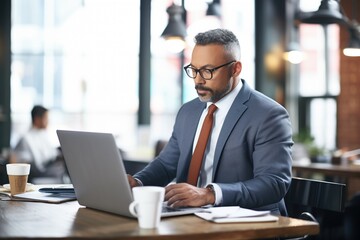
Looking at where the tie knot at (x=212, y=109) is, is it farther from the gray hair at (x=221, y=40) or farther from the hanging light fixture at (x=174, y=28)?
the hanging light fixture at (x=174, y=28)

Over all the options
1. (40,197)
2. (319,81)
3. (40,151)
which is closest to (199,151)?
(40,197)

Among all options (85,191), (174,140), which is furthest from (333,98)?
(85,191)

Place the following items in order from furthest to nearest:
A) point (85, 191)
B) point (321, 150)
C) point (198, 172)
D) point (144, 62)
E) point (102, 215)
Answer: point (144, 62) < point (321, 150) < point (198, 172) < point (85, 191) < point (102, 215)

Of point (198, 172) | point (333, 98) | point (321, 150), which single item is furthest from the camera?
point (333, 98)

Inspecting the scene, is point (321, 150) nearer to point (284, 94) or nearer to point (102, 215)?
point (284, 94)

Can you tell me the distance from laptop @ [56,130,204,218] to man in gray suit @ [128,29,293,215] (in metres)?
0.29

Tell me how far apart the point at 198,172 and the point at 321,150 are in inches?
188

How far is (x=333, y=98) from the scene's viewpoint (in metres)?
7.78

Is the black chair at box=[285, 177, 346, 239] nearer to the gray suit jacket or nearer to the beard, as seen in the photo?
the gray suit jacket

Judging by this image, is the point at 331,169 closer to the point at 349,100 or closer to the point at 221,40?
the point at 349,100

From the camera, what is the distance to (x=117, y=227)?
169 centimetres

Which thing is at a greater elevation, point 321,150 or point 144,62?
point 144,62

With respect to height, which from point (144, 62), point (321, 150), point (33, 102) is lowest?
point (321, 150)

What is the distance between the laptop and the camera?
1827 mm
